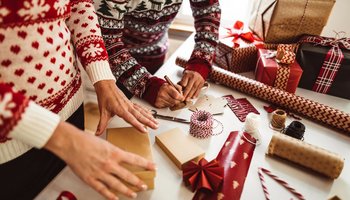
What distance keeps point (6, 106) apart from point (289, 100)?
0.89m

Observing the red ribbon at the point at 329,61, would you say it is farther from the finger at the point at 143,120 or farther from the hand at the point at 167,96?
the finger at the point at 143,120

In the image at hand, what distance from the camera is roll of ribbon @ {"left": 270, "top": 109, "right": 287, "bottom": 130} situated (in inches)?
36.9

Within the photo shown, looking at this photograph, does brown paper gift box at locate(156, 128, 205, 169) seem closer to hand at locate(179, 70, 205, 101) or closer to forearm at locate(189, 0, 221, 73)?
hand at locate(179, 70, 205, 101)

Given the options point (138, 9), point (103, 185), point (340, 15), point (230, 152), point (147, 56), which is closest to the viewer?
point (103, 185)

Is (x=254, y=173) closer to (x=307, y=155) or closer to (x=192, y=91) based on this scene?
(x=307, y=155)

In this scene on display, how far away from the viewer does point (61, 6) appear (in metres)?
0.71

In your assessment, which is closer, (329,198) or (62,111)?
(329,198)

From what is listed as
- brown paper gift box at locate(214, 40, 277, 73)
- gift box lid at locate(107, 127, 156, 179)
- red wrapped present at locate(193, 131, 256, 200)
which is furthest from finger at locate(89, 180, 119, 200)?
brown paper gift box at locate(214, 40, 277, 73)

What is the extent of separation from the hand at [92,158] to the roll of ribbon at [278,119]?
1.82 feet

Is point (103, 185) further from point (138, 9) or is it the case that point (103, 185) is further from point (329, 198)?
point (138, 9)

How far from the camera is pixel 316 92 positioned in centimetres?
117

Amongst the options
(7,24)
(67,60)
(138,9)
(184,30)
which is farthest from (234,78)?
(184,30)

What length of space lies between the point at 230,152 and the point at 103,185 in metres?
0.40

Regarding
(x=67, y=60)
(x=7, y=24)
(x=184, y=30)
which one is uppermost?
(x=7, y=24)
